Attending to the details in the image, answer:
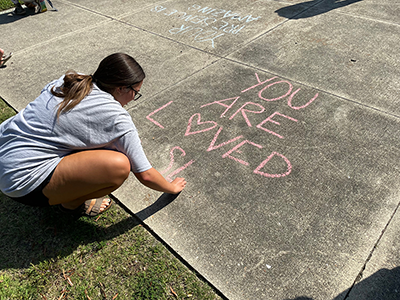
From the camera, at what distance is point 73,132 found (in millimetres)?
1803

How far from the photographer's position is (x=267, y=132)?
9.90ft

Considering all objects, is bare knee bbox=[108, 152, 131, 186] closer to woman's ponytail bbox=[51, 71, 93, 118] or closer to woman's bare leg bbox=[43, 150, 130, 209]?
woman's bare leg bbox=[43, 150, 130, 209]

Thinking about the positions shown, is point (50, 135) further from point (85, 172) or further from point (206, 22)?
point (206, 22)

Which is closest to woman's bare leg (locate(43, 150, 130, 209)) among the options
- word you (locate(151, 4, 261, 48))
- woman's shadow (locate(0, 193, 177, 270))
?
woman's shadow (locate(0, 193, 177, 270))

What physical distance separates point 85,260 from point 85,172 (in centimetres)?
73

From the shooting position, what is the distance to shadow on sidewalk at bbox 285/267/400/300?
1783mm

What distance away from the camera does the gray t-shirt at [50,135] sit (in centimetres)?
178

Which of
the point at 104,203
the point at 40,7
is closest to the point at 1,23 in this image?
the point at 40,7

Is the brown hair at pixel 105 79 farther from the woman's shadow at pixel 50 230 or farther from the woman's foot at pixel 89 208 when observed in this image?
the woman's shadow at pixel 50 230

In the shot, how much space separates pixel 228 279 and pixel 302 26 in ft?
15.1

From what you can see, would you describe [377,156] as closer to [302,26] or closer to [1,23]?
[302,26]

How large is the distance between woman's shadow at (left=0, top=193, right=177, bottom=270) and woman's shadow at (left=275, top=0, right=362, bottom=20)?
4683 mm

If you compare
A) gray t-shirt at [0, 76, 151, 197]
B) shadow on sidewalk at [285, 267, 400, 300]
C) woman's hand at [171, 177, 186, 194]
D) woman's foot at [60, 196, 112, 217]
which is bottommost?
shadow on sidewalk at [285, 267, 400, 300]

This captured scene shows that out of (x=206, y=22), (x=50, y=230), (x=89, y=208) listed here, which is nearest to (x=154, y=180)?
(x=89, y=208)
